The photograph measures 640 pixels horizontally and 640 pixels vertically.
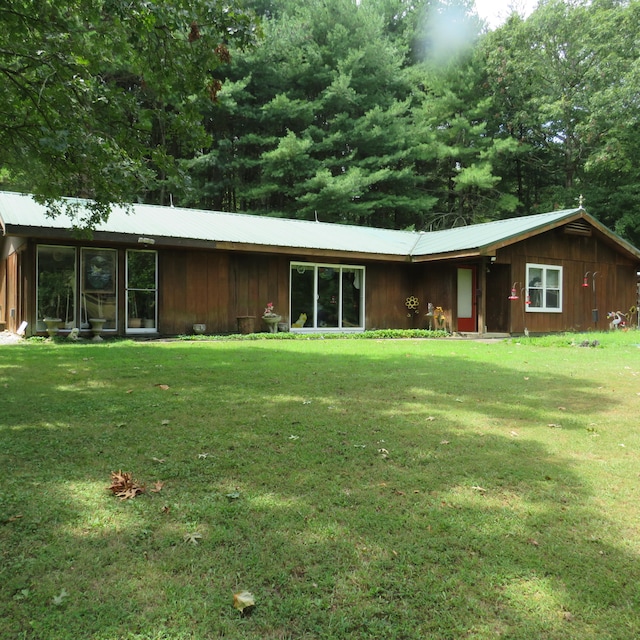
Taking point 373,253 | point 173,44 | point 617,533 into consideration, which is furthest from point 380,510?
point 373,253

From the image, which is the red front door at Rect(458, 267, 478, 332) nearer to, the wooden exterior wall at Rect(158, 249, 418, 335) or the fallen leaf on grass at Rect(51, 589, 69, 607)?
the wooden exterior wall at Rect(158, 249, 418, 335)

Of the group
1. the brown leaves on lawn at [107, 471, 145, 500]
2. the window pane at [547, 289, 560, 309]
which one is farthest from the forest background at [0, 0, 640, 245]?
the brown leaves on lawn at [107, 471, 145, 500]

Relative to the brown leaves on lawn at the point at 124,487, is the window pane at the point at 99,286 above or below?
above

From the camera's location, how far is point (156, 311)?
12.7 m

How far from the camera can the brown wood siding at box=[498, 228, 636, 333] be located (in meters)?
15.1

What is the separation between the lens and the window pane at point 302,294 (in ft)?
48.6

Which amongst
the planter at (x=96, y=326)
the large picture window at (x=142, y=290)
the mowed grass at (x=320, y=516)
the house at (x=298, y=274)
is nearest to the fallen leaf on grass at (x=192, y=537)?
the mowed grass at (x=320, y=516)

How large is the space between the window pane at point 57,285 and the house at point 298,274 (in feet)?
0.07

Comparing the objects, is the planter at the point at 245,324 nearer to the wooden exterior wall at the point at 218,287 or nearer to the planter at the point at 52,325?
the wooden exterior wall at the point at 218,287

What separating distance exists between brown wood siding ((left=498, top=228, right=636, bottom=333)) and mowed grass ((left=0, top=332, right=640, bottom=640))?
34.0 feet

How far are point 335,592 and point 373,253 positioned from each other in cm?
1342

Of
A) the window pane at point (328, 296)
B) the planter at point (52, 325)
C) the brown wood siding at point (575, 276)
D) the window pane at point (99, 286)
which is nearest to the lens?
the planter at point (52, 325)

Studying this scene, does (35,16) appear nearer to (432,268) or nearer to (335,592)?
(335,592)

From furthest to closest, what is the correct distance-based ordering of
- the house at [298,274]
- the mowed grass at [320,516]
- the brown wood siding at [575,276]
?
1. the brown wood siding at [575,276]
2. the house at [298,274]
3. the mowed grass at [320,516]
